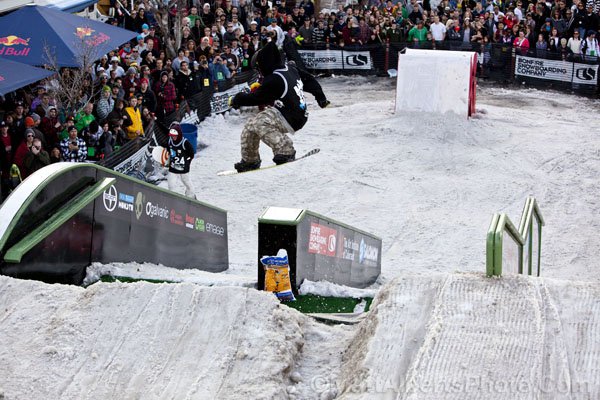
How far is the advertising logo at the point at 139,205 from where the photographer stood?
968 centimetres

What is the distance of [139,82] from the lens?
1877cm

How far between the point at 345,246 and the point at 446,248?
4.19 m

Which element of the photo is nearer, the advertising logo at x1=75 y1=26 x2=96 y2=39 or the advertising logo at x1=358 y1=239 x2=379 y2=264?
the advertising logo at x1=358 y1=239 x2=379 y2=264

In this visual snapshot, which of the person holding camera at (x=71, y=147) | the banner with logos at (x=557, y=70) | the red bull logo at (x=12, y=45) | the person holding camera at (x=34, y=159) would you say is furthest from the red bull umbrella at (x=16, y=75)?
the banner with logos at (x=557, y=70)

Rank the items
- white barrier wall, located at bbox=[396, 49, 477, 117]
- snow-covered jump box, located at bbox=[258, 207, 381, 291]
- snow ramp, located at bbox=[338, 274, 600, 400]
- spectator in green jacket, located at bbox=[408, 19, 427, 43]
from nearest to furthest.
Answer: snow ramp, located at bbox=[338, 274, 600, 400]
snow-covered jump box, located at bbox=[258, 207, 381, 291]
white barrier wall, located at bbox=[396, 49, 477, 117]
spectator in green jacket, located at bbox=[408, 19, 427, 43]

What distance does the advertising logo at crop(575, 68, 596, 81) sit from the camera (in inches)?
985

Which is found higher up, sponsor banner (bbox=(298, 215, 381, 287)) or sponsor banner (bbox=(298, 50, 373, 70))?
sponsor banner (bbox=(298, 50, 373, 70))

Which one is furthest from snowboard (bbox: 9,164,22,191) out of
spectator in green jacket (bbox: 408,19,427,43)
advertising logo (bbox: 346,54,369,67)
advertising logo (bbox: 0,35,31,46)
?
spectator in green jacket (bbox: 408,19,427,43)

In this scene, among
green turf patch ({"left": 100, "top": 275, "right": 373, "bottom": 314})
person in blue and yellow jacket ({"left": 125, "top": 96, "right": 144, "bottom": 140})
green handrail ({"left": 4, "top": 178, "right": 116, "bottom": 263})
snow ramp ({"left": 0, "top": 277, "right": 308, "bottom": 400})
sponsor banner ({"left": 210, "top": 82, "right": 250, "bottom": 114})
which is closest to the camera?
snow ramp ({"left": 0, "top": 277, "right": 308, "bottom": 400})

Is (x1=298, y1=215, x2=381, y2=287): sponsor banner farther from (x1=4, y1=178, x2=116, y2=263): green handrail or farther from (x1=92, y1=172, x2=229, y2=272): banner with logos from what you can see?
(x1=4, y1=178, x2=116, y2=263): green handrail

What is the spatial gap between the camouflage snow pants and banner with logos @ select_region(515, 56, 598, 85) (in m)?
14.3

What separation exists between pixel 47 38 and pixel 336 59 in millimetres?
12152

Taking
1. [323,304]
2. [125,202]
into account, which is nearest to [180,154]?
[125,202]

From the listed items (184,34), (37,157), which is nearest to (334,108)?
(184,34)
